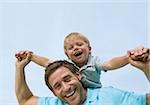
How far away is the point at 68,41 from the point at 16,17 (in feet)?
0.70

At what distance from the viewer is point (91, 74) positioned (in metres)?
1.08

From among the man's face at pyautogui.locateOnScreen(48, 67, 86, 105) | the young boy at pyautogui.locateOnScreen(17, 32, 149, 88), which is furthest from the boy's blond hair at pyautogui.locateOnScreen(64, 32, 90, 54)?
the man's face at pyautogui.locateOnScreen(48, 67, 86, 105)

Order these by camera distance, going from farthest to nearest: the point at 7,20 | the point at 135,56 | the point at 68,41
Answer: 1. the point at 7,20
2. the point at 68,41
3. the point at 135,56

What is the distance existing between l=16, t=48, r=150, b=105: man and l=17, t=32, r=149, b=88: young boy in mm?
23

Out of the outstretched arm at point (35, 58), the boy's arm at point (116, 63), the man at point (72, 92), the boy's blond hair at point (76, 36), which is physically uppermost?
the boy's blond hair at point (76, 36)

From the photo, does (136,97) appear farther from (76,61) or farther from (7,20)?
(7,20)

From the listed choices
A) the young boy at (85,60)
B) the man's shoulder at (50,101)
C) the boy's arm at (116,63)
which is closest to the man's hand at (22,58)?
the young boy at (85,60)

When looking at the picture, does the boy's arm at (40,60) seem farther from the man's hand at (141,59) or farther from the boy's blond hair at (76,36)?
the man's hand at (141,59)

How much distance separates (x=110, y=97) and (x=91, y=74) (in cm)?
9

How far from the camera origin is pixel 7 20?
1.24m

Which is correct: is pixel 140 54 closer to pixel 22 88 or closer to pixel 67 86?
pixel 67 86

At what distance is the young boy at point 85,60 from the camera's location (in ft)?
3.55

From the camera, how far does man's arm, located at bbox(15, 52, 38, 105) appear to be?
1091 mm

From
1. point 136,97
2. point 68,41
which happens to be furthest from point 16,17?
point 136,97
